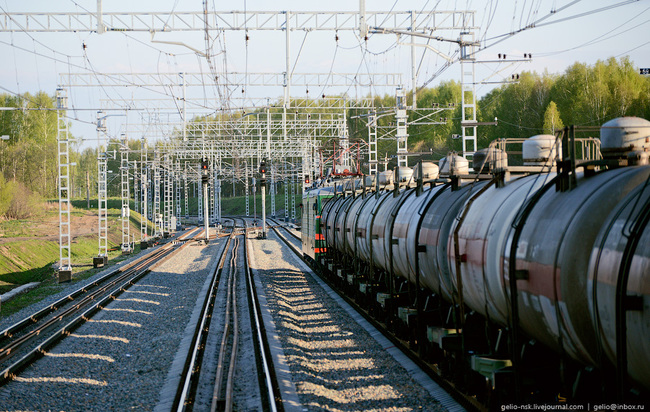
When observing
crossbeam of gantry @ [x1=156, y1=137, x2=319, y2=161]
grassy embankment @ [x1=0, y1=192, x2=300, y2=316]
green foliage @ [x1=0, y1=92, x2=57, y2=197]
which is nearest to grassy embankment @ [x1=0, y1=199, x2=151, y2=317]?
grassy embankment @ [x1=0, y1=192, x2=300, y2=316]

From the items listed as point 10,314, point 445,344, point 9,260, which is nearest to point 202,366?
point 445,344

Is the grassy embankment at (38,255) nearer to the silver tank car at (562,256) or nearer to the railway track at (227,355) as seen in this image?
the railway track at (227,355)

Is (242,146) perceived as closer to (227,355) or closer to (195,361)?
(227,355)

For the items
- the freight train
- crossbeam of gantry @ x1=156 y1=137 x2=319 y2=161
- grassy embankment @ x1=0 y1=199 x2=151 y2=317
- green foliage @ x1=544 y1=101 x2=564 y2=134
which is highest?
green foliage @ x1=544 y1=101 x2=564 y2=134

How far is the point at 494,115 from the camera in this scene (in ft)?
239

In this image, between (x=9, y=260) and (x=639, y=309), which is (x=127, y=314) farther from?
(x=9, y=260)

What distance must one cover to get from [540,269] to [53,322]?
49.8 ft

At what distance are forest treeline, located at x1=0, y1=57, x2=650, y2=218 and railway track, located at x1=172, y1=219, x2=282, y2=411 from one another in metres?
14.7

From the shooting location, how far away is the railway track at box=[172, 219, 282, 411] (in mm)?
9992

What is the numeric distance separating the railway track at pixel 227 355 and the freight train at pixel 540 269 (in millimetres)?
3034

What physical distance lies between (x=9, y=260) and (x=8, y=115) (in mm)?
59636

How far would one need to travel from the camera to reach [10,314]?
19.7 metres

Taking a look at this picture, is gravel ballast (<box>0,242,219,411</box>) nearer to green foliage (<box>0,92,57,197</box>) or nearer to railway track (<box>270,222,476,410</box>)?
railway track (<box>270,222,476,410</box>)

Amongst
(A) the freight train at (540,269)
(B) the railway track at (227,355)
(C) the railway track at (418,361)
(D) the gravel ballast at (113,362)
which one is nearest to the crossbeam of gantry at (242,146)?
(B) the railway track at (227,355)
